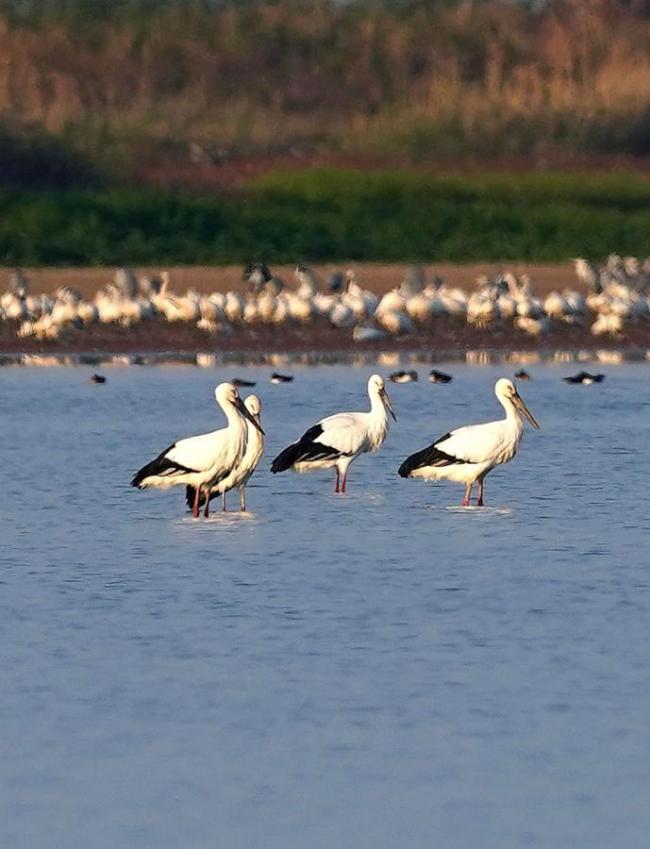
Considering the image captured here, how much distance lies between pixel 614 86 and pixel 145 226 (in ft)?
26.9

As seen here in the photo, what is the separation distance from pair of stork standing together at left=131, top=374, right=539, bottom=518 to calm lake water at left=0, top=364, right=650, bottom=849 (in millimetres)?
214

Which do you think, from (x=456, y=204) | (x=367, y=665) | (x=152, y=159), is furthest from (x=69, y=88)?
(x=367, y=665)

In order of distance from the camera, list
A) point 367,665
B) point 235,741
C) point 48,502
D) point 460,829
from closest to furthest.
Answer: point 460,829, point 235,741, point 367,665, point 48,502

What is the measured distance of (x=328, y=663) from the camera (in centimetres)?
861

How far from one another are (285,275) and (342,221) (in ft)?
10.7

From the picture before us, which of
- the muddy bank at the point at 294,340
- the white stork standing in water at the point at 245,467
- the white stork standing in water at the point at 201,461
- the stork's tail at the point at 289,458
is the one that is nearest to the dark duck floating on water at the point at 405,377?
the muddy bank at the point at 294,340

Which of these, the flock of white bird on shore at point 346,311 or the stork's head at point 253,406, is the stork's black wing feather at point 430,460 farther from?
the flock of white bird on shore at point 346,311

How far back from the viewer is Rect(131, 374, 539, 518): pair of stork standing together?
13133mm

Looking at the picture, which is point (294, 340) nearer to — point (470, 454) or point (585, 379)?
point (585, 379)

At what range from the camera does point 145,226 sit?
131 ft

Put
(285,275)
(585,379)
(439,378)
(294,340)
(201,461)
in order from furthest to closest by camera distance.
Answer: (285,275) → (294,340) → (439,378) → (585,379) → (201,461)

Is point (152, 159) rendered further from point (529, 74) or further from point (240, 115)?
point (529, 74)

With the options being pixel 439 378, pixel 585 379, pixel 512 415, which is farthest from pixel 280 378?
pixel 512 415

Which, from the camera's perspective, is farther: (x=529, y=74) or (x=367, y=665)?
(x=529, y=74)
